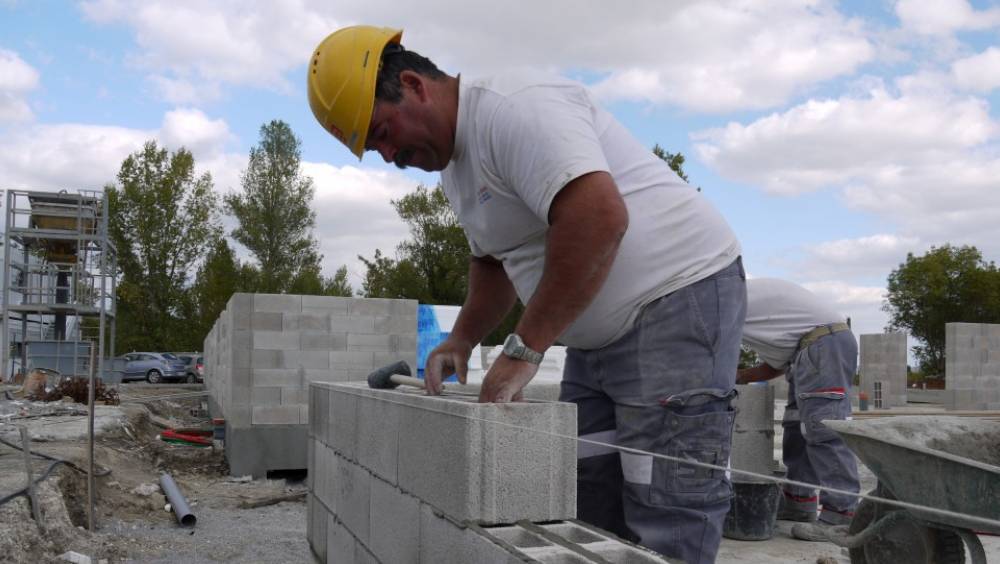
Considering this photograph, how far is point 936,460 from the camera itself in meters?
2.51

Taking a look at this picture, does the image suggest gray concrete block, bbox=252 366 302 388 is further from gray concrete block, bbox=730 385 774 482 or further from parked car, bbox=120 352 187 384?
parked car, bbox=120 352 187 384

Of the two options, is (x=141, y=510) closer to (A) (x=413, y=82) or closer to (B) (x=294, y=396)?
(B) (x=294, y=396)

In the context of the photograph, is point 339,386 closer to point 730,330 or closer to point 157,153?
point 730,330

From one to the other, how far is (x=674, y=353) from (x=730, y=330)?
174mm

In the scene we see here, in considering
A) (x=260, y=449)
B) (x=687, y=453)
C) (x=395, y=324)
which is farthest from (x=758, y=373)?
(x=260, y=449)

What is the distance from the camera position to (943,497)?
253 cm

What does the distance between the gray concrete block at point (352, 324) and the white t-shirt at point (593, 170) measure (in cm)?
666

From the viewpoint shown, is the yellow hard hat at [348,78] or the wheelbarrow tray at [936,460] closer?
the yellow hard hat at [348,78]

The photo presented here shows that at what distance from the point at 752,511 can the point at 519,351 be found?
3.30m

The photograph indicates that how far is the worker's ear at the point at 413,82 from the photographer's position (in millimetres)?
2158

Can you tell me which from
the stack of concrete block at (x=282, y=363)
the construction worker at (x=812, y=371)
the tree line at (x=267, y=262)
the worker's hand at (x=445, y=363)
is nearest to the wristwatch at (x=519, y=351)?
the worker's hand at (x=445, y=363)

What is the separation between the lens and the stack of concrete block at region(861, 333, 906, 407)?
61.6ft

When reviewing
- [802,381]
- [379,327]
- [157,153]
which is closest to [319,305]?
[379,327]

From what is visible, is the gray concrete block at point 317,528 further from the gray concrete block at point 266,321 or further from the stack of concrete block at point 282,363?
the gray concrete block at point 266,321
